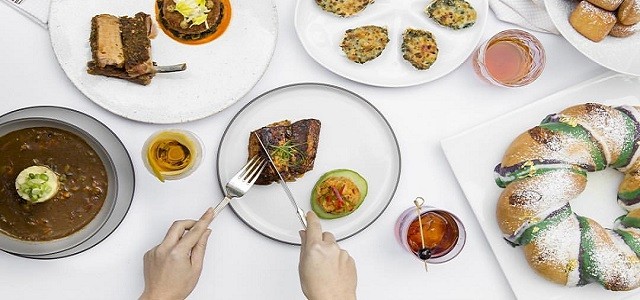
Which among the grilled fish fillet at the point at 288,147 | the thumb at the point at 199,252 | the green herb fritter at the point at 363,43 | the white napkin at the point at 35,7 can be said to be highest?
the white napkin at the point at 35,7

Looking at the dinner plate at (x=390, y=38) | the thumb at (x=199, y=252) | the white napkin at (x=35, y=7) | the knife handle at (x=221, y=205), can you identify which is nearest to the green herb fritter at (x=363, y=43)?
the dinner plate at (x=390, y=38)

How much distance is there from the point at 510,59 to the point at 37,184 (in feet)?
4.14

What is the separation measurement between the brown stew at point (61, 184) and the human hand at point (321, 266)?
21.0 inches

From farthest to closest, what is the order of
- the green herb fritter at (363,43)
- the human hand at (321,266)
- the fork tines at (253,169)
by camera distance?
the green herb fritter at (363,43) < the fork tines at (253,169) < the human hand at (321,266)

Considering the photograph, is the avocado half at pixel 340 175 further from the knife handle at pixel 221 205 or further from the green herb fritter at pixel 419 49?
the green herb fritter at pixel 419 49

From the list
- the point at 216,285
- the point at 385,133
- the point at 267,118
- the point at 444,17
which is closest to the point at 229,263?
the point at 216,285

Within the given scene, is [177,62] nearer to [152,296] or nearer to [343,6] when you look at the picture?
[343,6]

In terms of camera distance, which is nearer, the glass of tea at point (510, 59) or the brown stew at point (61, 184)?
the brown stew at point (61, 184)

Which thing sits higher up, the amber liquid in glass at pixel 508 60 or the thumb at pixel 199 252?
the thumb at pixel 199 252

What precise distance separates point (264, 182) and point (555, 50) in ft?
2.91

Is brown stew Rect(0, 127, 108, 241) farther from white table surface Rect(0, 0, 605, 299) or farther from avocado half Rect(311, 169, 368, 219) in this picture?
avocado half Rect(311, 169, 368, 219)

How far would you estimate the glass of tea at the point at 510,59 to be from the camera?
1.83 m

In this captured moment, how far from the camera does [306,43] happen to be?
1829 mm

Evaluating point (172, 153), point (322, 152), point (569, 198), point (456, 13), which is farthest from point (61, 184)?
point (569, 198)
